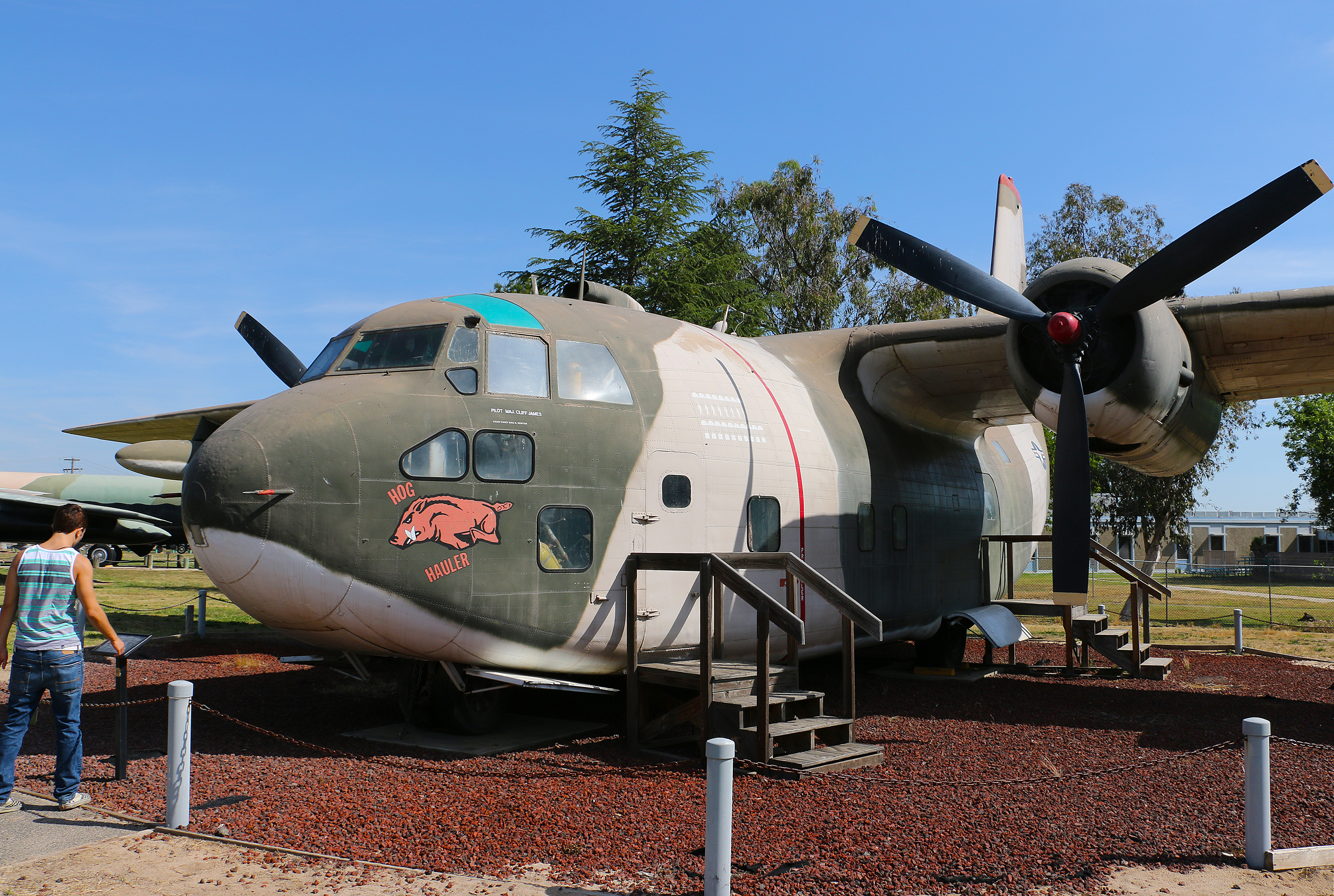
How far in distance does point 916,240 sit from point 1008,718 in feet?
18.9

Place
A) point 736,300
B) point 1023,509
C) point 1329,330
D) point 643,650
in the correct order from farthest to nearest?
1. point 736,300
2. point 1023,509
3. point 1329,330
4. point 643,650

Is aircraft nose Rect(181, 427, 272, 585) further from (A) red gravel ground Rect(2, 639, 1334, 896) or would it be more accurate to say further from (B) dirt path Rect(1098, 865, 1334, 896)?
(B) dirt path Rect(1098, 865, 1334, 896)

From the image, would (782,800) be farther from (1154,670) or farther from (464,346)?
(1154,670)

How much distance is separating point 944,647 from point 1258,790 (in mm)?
8547

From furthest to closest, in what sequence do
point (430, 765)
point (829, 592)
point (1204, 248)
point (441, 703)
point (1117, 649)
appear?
point (1117, 649) → point (1204, 248) → point (441, 703) → point (829, 592) → point (430, 765)

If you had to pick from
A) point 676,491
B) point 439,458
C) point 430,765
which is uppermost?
point 439,458

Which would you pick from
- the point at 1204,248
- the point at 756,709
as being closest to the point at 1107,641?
the point at 1204,248

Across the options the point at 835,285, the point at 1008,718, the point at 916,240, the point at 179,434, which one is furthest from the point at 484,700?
the point at 835,285

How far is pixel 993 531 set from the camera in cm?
1594

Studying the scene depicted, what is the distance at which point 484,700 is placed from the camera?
928 centimetres

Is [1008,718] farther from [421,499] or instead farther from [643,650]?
[421,499]

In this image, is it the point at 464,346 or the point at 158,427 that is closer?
the point at 464,346

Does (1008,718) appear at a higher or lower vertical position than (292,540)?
lower

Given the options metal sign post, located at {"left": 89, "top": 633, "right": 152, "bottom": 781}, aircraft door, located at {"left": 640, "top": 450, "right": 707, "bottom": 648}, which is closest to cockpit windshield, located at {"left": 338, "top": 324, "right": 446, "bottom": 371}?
aircraft door, located at {"left": 640, "top": 450, "right": 707, "bottom": 648}
